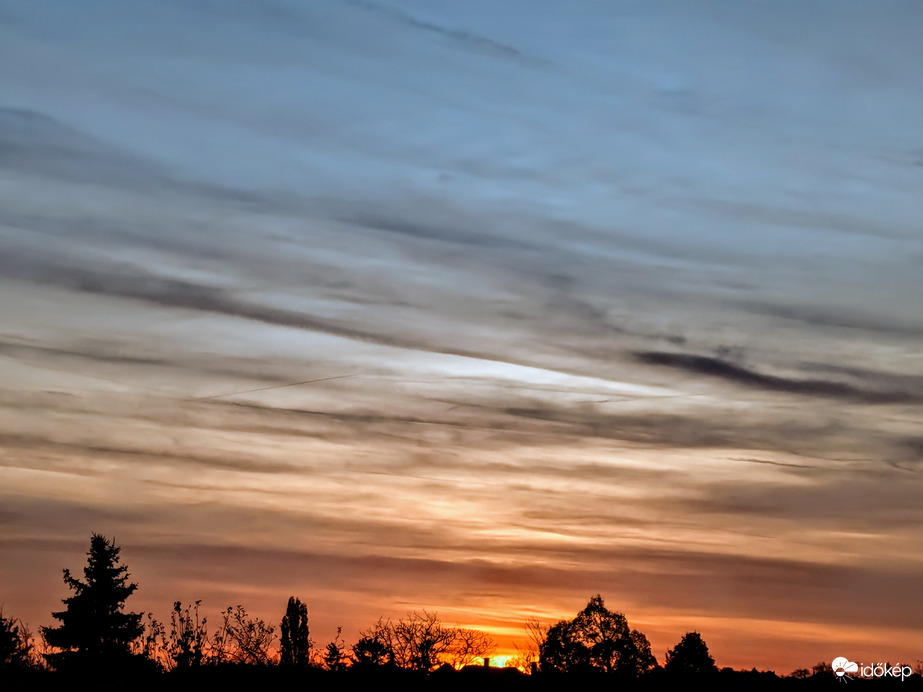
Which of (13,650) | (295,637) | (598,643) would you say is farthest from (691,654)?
(13,650)

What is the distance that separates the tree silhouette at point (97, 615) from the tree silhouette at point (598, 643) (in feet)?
A: 106

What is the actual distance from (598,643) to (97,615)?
3940 centimetres

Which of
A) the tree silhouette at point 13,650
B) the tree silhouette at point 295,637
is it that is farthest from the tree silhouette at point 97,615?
the tree silhouette at point 13,650

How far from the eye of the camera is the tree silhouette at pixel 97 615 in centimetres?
8106

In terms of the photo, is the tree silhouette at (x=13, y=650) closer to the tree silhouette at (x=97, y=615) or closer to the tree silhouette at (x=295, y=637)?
the tree silhouette at (x=295, y=637)

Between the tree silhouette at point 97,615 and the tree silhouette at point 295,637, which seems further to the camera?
the tree silhouette at point 97,615

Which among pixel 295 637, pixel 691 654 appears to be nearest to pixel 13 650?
pixel 295 637

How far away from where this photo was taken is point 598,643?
73.6m

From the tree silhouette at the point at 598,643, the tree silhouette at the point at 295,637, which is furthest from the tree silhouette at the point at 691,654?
the tree silhouette at the point at 295,637

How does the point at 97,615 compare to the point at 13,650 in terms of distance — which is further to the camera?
the point at 97,615

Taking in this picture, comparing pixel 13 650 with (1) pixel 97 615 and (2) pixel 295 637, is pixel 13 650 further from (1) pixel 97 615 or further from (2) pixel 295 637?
(1) pixel 97 615

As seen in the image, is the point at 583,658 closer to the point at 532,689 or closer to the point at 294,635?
the point at 294,635

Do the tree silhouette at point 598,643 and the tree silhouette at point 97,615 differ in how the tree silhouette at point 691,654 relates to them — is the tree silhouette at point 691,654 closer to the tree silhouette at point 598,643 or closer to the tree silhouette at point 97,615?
the tree silhouette at point 598,643

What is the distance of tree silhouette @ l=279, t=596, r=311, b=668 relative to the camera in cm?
4843
